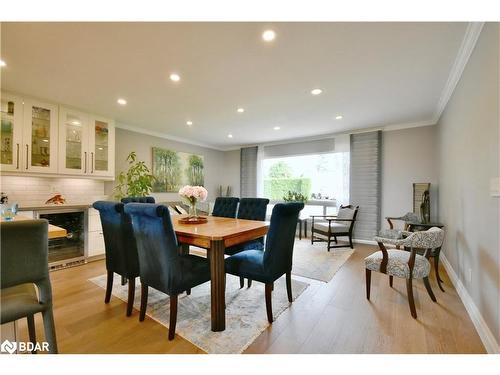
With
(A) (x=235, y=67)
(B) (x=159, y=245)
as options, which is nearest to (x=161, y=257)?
(B) (x=159, y=245)

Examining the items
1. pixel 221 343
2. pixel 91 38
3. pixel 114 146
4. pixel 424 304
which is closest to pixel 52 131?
pixel 114 146

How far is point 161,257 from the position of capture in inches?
67.7

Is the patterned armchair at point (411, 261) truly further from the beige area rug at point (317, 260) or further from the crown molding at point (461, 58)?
the crown molding at point (461, 58)

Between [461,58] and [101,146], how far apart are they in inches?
194

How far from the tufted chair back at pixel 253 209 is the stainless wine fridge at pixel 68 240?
2485 millimetres

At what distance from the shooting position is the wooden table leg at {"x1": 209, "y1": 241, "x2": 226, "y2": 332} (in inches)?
69.2

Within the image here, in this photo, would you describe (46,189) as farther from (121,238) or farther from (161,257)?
(161,257)

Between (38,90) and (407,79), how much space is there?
4570 millimetres

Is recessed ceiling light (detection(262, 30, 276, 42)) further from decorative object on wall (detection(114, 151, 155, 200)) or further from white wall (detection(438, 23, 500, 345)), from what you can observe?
decorative object on wall (detection(114, 151, 155, 200))

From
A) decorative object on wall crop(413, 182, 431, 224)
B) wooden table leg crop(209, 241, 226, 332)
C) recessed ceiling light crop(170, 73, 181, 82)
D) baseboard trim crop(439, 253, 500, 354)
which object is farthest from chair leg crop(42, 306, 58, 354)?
decorative object on wall crop(413, 182, 431, 224)

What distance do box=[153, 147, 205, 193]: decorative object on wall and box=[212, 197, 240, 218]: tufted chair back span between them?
2.31 meters

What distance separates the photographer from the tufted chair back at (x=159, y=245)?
64.9 inches
